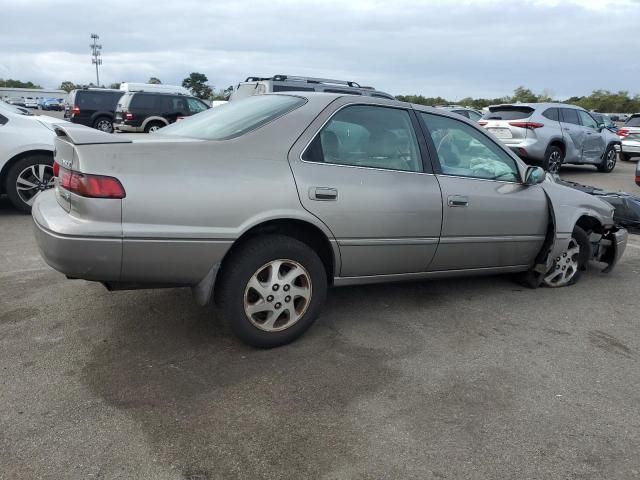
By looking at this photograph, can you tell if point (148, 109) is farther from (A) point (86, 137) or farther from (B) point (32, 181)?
(A) point (86, 137)

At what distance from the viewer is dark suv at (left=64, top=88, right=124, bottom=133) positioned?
18969 millimetres

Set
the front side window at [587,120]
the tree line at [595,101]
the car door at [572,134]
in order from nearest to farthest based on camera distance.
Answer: the car door at [572,134] < the front side window at [587,120] < the tree line at [595,101]

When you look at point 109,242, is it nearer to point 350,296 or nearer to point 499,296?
point 350,296

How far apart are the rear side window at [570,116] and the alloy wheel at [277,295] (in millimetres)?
10753

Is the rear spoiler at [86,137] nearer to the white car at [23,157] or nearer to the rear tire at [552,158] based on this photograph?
the white car at [23,157]

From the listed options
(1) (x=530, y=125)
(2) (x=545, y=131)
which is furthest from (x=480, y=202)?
(2) (x=545, y=131)

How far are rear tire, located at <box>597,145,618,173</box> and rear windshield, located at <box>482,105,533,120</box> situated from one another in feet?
11.8

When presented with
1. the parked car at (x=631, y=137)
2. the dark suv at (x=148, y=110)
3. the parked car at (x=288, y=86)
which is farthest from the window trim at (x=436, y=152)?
the parked car at (x=631, y=137)

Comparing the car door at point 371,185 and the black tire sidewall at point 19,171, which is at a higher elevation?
the car door at point 371,185

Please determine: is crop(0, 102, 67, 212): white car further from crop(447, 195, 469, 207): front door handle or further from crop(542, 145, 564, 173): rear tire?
crop(542, 145, 564, 173): rear tire

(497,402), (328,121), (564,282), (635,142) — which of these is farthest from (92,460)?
(635,142)

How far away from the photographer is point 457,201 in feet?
12.8

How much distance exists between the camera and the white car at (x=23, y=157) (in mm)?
6516

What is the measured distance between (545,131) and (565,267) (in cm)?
754
